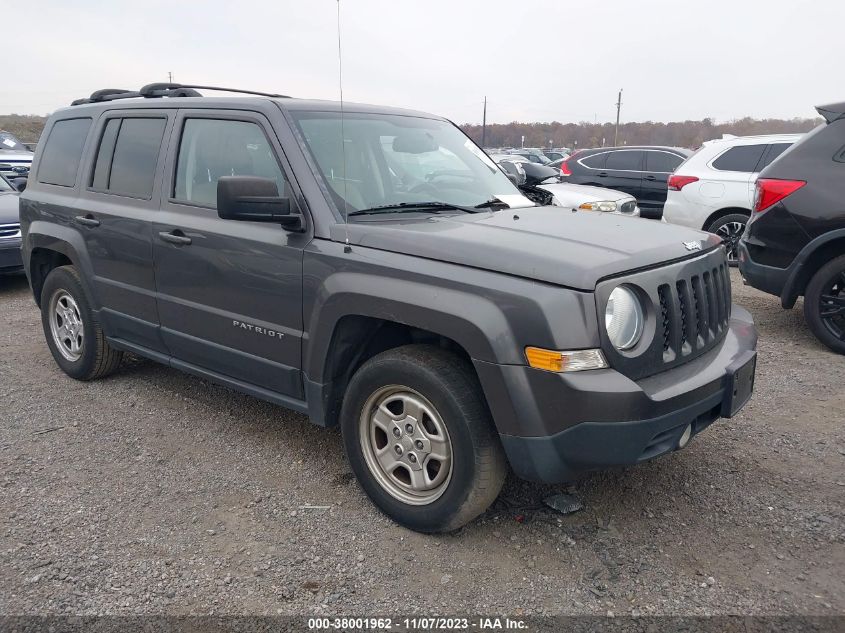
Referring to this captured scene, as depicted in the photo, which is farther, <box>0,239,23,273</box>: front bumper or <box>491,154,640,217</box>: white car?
<box>491,154,640,217</box>: white car

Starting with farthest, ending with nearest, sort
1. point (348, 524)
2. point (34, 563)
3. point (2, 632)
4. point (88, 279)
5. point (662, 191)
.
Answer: point (662, 191) < point (88, 279) < point (348, 524) < point (34, 563) < point (2, 632)

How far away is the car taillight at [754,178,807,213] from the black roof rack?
3996 millimetres

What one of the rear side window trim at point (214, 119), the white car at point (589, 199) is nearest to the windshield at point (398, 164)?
the rear side window trim at point (214, 119)

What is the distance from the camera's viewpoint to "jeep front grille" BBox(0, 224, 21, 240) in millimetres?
7891

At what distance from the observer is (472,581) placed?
8.92ft

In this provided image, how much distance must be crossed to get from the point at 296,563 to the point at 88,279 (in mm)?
2677

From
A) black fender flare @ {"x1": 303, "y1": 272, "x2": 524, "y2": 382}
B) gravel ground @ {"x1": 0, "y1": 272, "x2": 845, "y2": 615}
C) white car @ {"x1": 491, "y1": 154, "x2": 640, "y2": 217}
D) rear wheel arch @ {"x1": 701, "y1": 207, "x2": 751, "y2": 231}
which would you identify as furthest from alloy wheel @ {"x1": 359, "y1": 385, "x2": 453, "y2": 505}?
rear wheel arch @ {"x1": 701, "y1": 207, "x2": 751, "y2": 231}

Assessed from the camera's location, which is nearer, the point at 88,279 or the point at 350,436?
the point at 350,436

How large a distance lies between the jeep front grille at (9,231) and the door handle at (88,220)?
4.28 meters

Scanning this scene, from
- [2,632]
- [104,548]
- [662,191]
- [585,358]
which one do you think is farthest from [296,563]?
[662,191]

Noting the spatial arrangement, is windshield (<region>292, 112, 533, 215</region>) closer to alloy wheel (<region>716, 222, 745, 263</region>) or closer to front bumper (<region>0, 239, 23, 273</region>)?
alloy wheel (<region>716, 222, 745, 263</region>)

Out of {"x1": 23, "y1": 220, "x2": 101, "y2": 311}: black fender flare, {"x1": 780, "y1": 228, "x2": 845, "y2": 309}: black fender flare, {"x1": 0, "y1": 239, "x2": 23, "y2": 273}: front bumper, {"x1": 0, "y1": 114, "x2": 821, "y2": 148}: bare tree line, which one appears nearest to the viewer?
{"x1": 23, "y1": 220, "x2": 101, "y2": 311}: black fender flare

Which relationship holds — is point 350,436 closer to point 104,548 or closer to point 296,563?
point 296,563

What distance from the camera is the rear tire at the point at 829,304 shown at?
5262 millimetres
